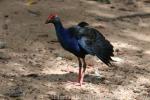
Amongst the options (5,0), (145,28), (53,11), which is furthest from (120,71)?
(5,0)

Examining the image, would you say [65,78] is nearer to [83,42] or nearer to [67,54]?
[83,42]

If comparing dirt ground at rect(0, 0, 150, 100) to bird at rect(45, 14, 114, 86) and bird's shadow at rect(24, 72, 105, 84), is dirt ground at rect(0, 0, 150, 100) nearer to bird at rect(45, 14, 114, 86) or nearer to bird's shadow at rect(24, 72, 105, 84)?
bird's shadow at rect(24, 72, 105, 84)

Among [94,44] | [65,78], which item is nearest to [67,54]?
[65,78]

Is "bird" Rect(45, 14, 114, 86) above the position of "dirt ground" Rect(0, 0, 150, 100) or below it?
above

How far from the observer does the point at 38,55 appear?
26.8 ft

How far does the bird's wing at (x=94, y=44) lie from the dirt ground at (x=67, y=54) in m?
0.45

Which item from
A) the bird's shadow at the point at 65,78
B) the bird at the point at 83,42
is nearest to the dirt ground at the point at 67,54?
the bird's shadow at the point at 65,78

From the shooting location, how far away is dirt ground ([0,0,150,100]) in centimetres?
690

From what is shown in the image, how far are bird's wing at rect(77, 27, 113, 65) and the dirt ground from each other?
45 cm

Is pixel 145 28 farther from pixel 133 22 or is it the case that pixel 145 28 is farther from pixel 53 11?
pixel 53 11

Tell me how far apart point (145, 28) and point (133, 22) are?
1.32 feet

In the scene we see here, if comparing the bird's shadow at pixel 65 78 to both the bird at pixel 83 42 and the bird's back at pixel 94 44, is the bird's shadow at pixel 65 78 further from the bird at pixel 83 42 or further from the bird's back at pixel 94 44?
the bird's back at pixel 94 44

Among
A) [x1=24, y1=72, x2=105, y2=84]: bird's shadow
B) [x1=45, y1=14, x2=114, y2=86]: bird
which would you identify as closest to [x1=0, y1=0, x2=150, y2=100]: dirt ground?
[x1=24, y1=72, x2=105, y2=84]: bird's shadow

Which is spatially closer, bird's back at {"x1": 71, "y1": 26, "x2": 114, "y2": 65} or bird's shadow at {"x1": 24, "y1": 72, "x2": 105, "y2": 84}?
bird's back at {"x1": 71, "y1": 26, "x2": 114, "y2": 65}
